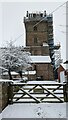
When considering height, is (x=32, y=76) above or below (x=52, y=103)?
below

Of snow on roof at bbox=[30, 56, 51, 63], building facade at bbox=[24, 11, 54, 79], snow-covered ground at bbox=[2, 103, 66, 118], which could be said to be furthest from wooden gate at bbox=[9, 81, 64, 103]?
building facade at bbox=[24, 11, 54, 79]

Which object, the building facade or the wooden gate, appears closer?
the wooden gate

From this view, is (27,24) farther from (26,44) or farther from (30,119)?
(30,119)

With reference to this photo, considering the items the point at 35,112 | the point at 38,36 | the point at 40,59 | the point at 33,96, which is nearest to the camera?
the point at 35,112

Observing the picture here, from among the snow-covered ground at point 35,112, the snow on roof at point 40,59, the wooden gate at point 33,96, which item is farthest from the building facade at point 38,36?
the snow-covered ground at point 35,112

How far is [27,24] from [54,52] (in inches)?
470

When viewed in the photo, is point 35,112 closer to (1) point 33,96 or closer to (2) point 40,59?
(1) point 33,96

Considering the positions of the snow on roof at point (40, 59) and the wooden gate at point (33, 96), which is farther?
the snow on roof at point (40, 59)

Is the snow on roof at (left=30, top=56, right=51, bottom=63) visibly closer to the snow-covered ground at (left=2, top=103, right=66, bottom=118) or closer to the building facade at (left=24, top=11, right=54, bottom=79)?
the building facade at (left=24, top=11, right=54, bottom=79)

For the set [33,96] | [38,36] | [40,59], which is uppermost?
[38,36]

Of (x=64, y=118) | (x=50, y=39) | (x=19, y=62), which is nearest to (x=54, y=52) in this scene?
(x=50, y=39)

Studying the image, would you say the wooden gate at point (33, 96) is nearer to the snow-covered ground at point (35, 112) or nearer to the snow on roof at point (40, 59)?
the snow-covered ground at point (35, 112)

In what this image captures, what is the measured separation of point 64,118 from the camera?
7082 mm

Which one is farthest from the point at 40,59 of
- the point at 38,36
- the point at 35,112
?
the point at 35,112
